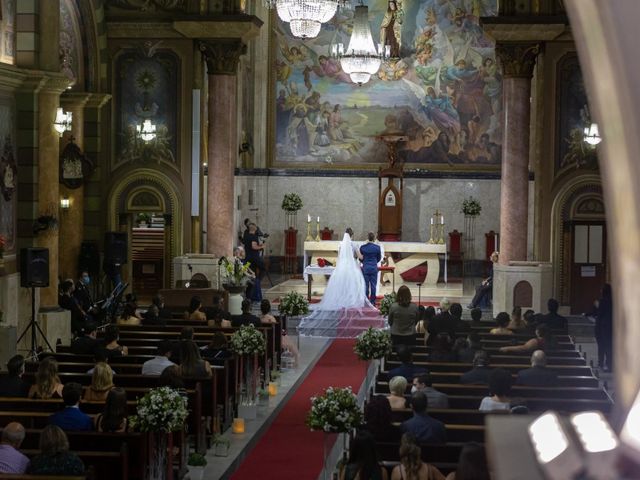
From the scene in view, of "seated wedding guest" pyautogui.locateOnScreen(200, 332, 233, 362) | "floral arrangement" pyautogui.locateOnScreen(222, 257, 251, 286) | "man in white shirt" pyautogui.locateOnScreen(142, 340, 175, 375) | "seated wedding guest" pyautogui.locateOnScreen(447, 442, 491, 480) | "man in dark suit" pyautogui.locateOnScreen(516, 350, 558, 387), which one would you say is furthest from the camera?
"floral arrangement" pyautogui.locateOnScreen(222, 257, 251, 286)

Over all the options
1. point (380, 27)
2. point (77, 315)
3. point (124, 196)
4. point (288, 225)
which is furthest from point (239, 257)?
point (380, 27)

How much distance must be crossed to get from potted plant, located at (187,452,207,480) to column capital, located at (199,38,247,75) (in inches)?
535

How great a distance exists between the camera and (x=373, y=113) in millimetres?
31438

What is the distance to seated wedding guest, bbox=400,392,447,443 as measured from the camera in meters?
8.26

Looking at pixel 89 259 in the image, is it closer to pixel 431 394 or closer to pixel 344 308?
pixel 344 308

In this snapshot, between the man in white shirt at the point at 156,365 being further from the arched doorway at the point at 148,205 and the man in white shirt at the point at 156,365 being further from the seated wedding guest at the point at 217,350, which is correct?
the arched doorway at the point at 148,205

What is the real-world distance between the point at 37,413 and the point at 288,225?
72.0 feet

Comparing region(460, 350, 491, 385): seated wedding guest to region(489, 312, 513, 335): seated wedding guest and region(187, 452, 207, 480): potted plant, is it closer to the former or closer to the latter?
region(187, 452, 207, 480): potted plant

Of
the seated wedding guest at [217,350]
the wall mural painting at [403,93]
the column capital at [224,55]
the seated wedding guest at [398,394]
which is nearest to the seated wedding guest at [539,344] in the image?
the seated wedding guest at [217,350]

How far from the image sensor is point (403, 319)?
15.1 metres

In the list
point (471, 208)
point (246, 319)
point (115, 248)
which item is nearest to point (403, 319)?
point (246, 319)

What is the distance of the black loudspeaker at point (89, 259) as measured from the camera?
22.8m

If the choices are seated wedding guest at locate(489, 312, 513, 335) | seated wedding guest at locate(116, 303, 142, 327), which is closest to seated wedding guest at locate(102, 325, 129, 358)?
seated wedding guest at locate(116, 303, 142, 327)

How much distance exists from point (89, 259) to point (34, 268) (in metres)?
7.22
